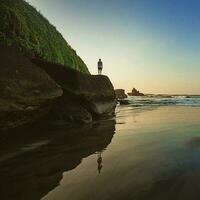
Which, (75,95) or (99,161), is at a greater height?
(75,95)

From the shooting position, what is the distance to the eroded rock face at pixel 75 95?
50.2 ft

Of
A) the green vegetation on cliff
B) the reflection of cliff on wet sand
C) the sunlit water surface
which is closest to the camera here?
the sunlit water surface

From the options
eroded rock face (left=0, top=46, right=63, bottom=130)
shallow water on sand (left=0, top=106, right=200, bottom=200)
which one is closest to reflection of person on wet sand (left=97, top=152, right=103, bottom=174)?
shallow water on sand (left=0, top=106, right=200, bottom=200)

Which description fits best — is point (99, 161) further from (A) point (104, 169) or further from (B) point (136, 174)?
(B) point (136, 174)

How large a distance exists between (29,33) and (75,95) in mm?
7842

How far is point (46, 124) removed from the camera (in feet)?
47.2

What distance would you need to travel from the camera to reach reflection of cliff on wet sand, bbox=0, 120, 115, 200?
5805 millimetres

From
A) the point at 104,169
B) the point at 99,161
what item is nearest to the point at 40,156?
the point at 99,161

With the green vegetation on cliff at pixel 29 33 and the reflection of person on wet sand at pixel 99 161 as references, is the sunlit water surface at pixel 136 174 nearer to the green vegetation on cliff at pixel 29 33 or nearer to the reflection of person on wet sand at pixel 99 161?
the reflection of person on wet sand at pixel 99 161

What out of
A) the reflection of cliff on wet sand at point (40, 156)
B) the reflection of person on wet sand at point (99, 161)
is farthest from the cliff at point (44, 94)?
the reflection of person on wet sand at point (99, 161)

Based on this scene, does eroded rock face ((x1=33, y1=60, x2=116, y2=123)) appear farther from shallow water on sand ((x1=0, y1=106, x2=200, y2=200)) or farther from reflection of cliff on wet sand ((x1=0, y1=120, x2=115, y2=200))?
shallow water on sand ((x1=0, y1=106, x2=200, y2=200))

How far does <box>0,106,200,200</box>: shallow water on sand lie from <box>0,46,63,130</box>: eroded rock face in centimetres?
98

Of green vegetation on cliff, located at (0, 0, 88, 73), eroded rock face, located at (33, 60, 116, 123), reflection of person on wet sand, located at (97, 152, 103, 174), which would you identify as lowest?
reflection of person on wet sand, located at (97, 152, 103, 174)

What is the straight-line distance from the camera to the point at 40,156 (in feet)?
27.3
